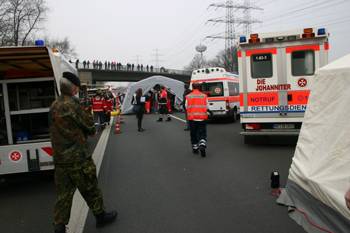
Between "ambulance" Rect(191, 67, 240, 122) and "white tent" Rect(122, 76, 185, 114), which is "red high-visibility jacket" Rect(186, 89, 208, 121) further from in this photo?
"white tent" Rect(122, 76, 185, 114)

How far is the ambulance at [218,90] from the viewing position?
1399 cm

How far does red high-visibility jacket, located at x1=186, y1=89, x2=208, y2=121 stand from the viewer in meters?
7.47

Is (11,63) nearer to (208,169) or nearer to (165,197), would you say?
(165,197)

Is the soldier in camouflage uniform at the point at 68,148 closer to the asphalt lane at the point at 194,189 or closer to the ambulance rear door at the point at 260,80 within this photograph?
A: the asphalt lane at the point at 194,189

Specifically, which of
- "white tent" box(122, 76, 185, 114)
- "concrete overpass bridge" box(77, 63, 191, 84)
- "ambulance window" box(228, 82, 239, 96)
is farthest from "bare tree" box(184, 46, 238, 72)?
"ambulance window" box(228, 82, 239, 96)

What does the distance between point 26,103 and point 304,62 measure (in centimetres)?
695

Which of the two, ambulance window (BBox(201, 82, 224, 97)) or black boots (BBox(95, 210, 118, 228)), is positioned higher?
ambulance window (BBox(201, 82, 224, 97))

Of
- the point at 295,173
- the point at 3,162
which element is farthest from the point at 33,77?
the point at 295,173

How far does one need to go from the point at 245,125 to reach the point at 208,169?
8.53 ft

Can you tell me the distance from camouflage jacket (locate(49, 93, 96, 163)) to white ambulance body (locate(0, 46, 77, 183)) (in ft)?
5.07

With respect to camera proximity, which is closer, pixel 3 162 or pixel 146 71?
pixel 3 162

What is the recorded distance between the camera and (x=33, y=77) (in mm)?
5766

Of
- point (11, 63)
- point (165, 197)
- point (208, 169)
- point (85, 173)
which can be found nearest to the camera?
point (85, 173)

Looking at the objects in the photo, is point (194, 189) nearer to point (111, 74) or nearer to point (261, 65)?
point (261, 65)
